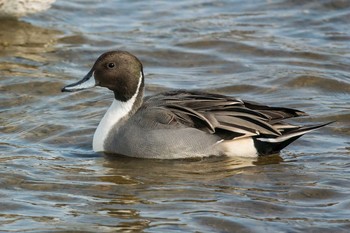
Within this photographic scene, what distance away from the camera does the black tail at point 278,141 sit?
25.9 ft

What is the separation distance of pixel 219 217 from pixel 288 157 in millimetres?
1840

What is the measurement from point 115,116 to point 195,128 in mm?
724

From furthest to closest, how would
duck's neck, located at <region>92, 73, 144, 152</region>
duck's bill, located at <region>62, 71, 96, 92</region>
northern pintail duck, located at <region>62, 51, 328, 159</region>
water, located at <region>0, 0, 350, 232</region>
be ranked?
duck's bill, located at <region>62, 71, 96, 92</region> < duck's neck, located at <region>92, 73, 144, 152</region> < northern pintail duck, located at <region>62, 51, 328, 159</region> < water, located at <region>0, 0, 350, 232</region>

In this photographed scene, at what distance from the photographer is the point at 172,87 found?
33.1 feet

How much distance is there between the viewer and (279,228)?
20.4ft

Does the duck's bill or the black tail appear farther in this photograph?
the duck's bill

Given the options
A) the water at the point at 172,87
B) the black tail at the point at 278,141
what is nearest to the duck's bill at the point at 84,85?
the water at the point at 172,87

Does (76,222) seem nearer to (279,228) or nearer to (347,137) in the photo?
(279,228)

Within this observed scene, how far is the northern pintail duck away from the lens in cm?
788

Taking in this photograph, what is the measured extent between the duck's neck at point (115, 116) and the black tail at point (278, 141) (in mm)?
1063

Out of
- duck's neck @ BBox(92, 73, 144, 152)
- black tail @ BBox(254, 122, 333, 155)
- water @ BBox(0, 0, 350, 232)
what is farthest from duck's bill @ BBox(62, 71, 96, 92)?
black tail @ BBox(254, 122, 333, 155)

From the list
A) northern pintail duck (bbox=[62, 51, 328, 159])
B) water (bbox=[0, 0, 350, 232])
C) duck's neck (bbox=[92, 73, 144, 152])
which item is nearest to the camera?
water (bbox=[0, 0, 350, 232])

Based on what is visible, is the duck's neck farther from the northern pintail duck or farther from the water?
the water

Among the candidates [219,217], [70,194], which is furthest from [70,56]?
[219,217]
